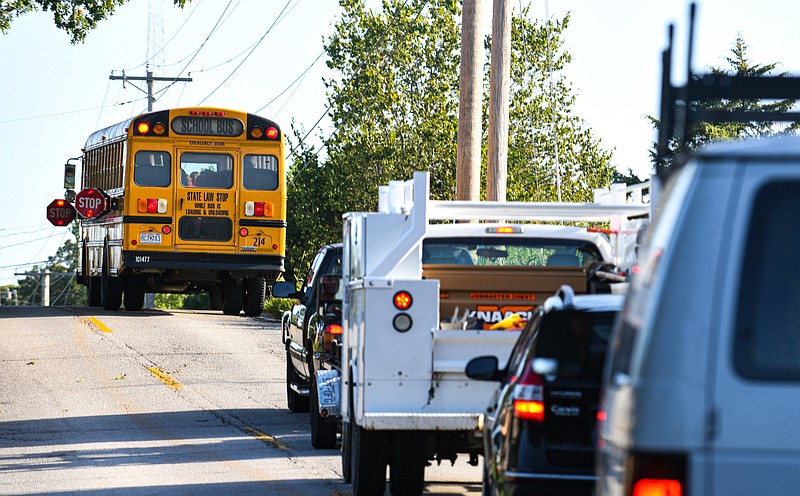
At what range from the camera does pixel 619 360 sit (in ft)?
14.4

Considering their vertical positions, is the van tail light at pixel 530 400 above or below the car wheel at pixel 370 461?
above

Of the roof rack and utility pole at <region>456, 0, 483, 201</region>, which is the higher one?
utility pole at <region>456, 0, 483, 201</region>

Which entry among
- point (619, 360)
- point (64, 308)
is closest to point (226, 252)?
point (64, 308)

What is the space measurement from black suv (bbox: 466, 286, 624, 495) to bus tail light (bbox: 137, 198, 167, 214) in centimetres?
2210

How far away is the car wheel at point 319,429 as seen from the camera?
45.0 ft

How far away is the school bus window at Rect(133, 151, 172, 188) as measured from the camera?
2853 cm

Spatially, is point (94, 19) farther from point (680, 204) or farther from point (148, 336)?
point (680, 204)

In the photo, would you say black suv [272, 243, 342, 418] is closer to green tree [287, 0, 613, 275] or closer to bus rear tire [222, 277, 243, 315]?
bus rear tire [222, 277, 243, 315]

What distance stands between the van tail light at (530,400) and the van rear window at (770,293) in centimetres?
321

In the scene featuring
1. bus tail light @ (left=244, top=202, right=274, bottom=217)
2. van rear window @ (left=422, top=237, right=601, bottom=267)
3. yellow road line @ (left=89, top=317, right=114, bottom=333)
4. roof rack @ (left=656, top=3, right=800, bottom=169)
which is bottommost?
yellow road line @ (left=89, top=317, right=114, bottom=333)

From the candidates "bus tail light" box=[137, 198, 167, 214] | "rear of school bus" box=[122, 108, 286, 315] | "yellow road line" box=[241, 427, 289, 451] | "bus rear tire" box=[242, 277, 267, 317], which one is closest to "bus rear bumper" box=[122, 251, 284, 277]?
"rear of school bus" box=[122, 108, 286, 315]

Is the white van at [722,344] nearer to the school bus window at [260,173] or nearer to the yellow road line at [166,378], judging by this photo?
the yellow road line at [166,378]

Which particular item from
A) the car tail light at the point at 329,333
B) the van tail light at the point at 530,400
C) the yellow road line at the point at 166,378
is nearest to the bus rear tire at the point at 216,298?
the yellow road line at the point at 166,378

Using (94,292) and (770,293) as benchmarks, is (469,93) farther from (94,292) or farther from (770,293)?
(94,292)
